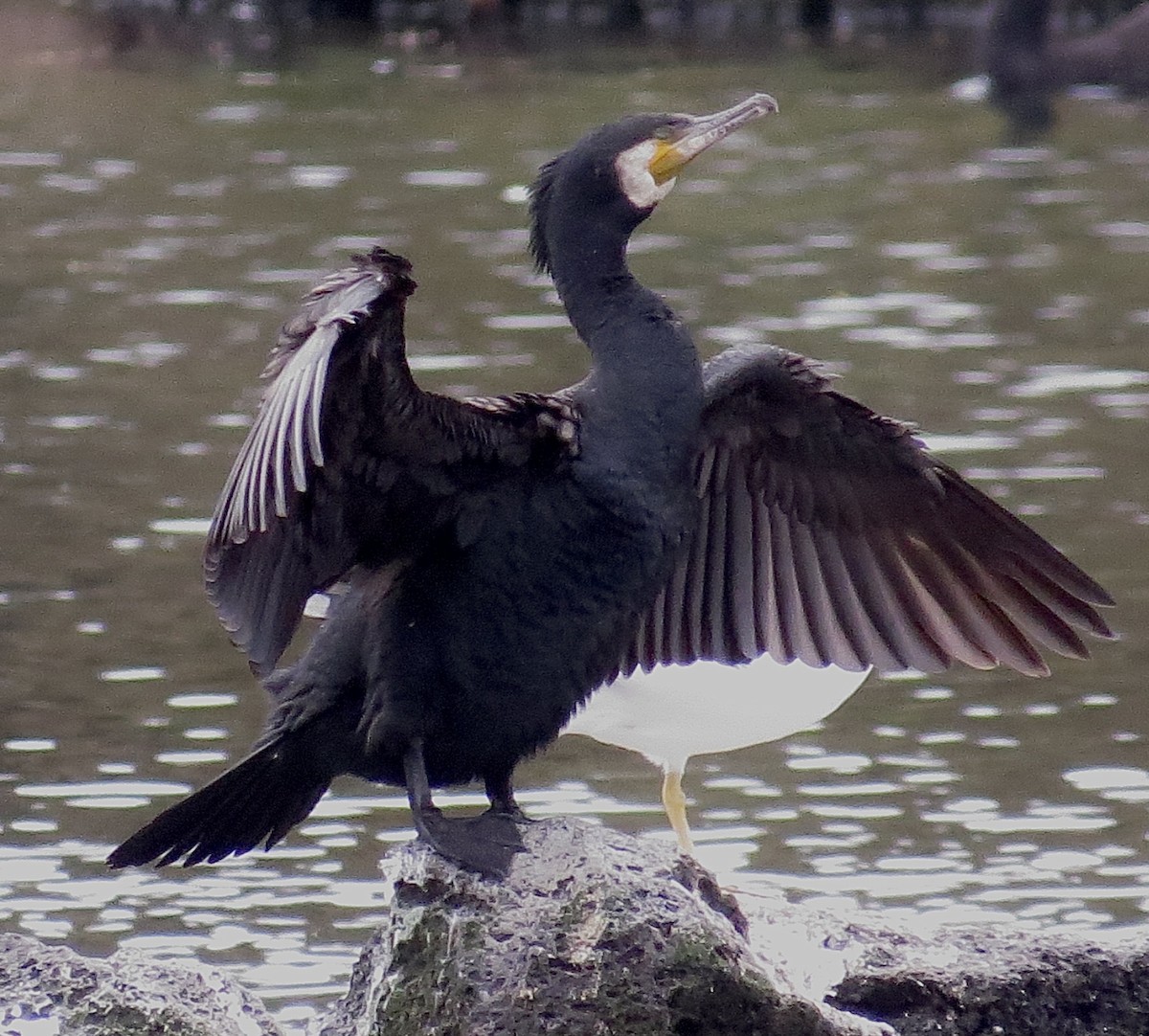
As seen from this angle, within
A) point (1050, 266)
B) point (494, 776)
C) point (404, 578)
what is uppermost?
point (404, 578)

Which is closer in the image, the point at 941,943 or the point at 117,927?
the point at 941,943

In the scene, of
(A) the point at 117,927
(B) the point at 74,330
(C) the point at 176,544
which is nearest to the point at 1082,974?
(A) the point at 117,927

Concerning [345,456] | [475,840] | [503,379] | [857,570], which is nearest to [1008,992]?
[857,570]

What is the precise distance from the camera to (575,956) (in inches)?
178

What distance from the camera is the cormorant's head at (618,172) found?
16.9ft

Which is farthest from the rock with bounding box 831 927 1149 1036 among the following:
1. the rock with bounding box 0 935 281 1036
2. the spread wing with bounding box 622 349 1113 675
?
the rock with bounding box 0 935 281 1036

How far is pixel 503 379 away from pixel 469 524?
669cm

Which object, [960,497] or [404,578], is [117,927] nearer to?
[404,578]

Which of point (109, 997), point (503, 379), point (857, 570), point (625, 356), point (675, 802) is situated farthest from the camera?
point (503, 379)

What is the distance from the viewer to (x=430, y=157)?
1784 centimetres

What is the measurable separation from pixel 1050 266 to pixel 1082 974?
31.8ft

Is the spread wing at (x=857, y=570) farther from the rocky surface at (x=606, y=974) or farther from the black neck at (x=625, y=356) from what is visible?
the rocky surface at (x=606, y=974)

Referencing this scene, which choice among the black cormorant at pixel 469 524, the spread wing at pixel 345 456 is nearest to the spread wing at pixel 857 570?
the black cormorant at pixel 469 524

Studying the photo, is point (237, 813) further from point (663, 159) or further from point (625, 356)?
point (663, 159)
